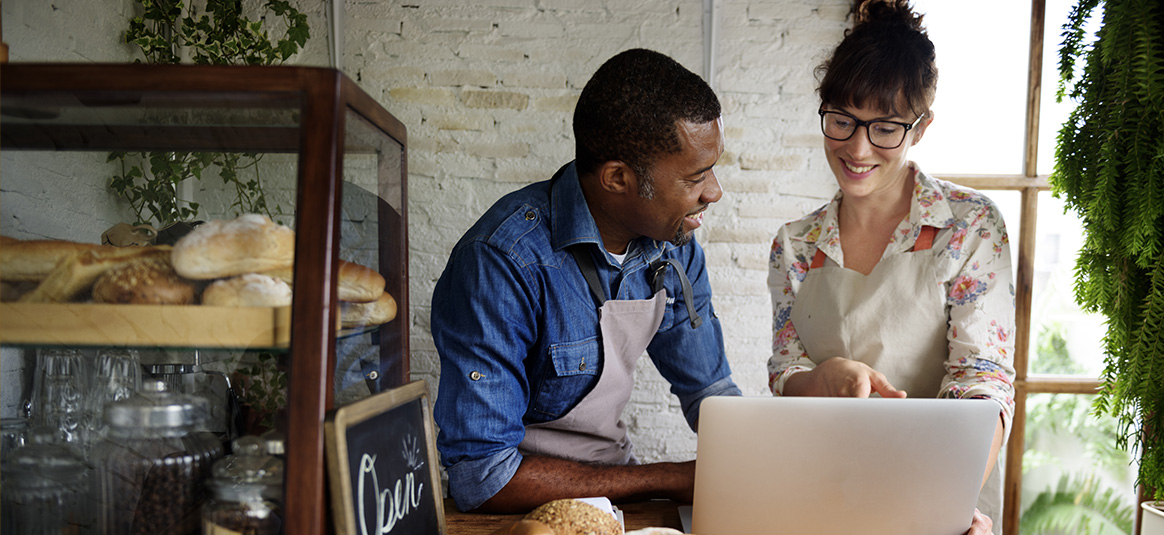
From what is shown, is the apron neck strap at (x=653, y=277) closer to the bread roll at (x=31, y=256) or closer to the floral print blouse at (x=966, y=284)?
the floral print blouse at (x=966, y=284)

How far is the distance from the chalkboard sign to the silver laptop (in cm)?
38

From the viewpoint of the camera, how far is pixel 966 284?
1.51 m

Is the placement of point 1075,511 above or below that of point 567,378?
below

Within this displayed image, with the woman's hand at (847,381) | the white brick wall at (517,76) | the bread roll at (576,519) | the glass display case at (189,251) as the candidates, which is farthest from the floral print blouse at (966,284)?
the glass display case at (189,251)

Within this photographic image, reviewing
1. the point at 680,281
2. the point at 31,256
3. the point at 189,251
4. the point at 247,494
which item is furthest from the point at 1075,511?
the point at 31,256

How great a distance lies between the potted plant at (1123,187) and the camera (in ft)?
5.72

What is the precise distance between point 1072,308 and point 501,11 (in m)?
2.28

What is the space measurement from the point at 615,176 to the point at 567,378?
42cm

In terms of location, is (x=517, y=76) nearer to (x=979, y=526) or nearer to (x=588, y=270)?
(x=588, y=270)

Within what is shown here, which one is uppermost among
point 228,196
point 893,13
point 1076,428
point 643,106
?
point 893,13

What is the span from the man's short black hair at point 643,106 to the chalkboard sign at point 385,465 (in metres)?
0.67

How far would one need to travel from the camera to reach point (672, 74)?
140cm

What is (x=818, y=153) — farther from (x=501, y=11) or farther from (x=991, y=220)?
(x=501, y=11)

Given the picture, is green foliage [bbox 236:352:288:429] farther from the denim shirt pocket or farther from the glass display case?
the denim shirt pocket
